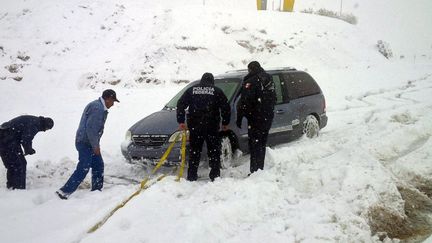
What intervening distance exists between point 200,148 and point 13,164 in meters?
2.76

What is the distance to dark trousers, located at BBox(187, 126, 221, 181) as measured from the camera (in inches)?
221

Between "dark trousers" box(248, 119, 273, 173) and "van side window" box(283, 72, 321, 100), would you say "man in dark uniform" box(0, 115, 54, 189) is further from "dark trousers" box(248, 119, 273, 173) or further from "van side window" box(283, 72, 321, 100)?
"van side window" box(283, 72, 321, 100)

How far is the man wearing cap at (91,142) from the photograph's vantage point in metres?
5.36

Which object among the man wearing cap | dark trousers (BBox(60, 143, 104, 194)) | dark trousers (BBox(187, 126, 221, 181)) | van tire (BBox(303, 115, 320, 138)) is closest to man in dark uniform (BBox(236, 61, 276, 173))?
dark trousers (BBox(187, 126, 221, 181))

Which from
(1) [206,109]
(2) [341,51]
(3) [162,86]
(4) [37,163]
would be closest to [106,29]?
(3) [162,86]

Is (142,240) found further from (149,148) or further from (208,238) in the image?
(149,148)

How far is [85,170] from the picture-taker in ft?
18.0

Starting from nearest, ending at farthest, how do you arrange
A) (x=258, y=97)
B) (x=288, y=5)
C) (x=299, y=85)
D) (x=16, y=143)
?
1. (x=16, y=143)
2. (x=258, y=97)
3. (x=299, y=85)
4. (x=288, y=5)

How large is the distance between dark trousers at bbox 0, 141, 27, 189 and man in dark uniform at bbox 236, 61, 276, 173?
135 inches

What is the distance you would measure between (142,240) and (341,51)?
20.3 m

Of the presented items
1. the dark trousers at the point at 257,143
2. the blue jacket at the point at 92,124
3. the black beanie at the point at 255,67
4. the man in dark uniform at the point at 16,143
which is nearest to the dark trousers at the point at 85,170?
the blue jacket at the point at 92,124

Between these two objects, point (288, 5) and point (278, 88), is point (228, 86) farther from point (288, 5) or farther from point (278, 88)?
point (288, 5)

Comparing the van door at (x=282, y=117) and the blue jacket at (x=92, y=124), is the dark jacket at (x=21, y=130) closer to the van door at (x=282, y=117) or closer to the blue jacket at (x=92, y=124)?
the blue jacket at (x=92, y=124)

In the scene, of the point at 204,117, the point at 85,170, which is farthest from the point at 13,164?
the point at 204,117
